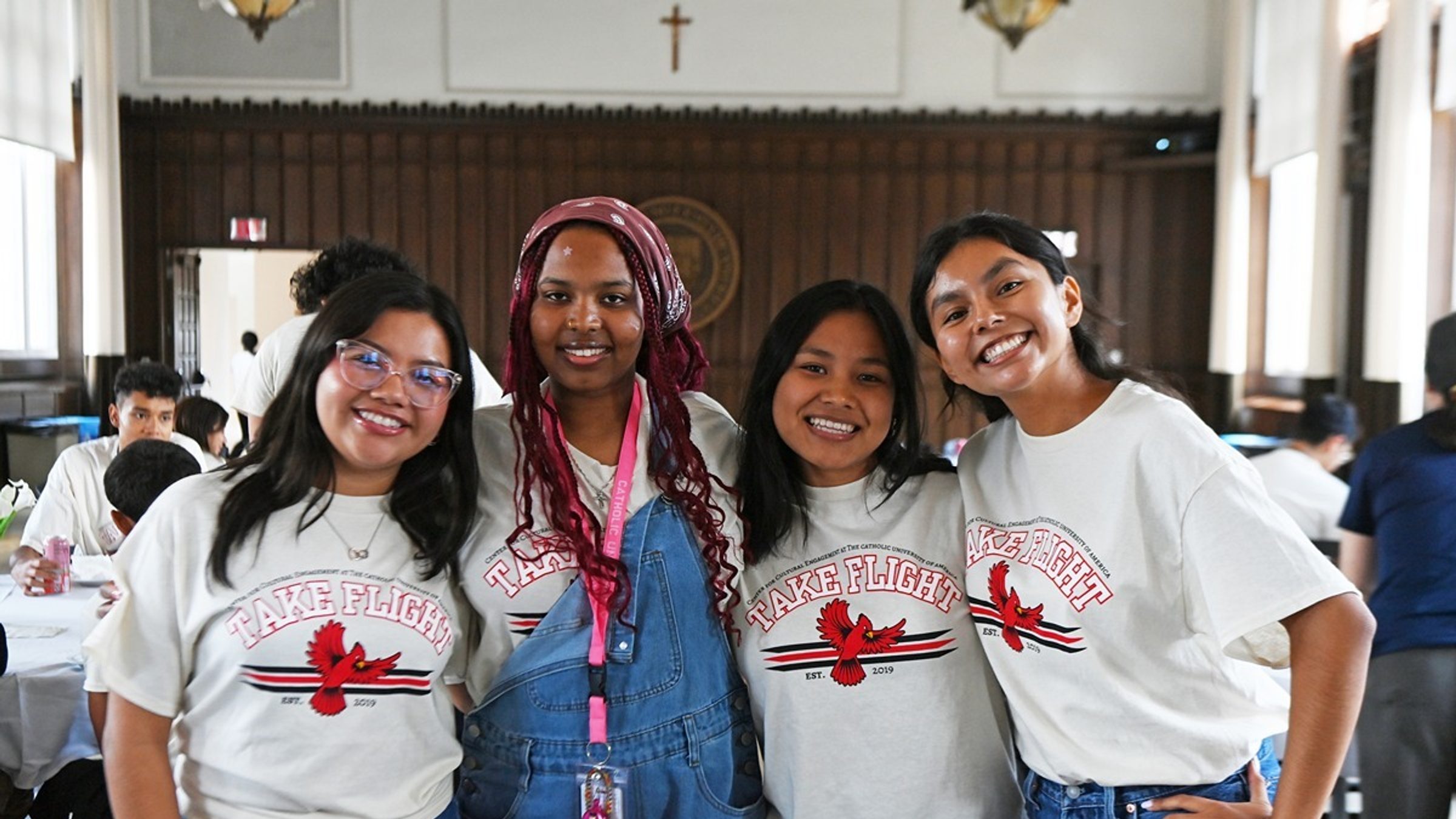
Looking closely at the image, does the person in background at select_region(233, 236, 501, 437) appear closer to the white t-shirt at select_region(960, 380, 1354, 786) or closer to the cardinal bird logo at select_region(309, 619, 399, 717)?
the cardinal bird logo at select_region(309, 619, 399, 717)

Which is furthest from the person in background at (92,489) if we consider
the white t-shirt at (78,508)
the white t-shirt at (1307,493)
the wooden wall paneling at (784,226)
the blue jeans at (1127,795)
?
the wooden wall paneling at (784,226)

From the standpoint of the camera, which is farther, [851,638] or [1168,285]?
[1168,285]

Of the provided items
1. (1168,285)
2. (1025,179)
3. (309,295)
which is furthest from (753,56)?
(309,295)

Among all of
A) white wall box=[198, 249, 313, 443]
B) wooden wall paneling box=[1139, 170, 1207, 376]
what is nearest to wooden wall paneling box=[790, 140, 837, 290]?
wooden wall paneling box=[1139, 170, 1207, 376]

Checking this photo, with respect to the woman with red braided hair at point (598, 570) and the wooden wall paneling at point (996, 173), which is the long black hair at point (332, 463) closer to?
the woman with red braided hair at point (598, 570)

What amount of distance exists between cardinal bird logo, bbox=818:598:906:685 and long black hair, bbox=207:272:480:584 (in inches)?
24.0

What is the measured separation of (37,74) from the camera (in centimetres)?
805

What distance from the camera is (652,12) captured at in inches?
390

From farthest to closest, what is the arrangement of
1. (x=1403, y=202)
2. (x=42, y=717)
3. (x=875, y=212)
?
(x=875, y=212) → (x=1403, y=202) → (x=42, y=717)

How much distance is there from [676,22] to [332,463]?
8.84 metres

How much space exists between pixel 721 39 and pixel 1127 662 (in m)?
9.04

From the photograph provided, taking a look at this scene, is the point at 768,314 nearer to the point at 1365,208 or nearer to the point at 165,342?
the point at 1365,208

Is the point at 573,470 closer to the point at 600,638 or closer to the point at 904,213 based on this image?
the point at 600,638

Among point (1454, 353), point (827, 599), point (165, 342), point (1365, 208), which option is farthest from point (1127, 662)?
point (165, 342)
